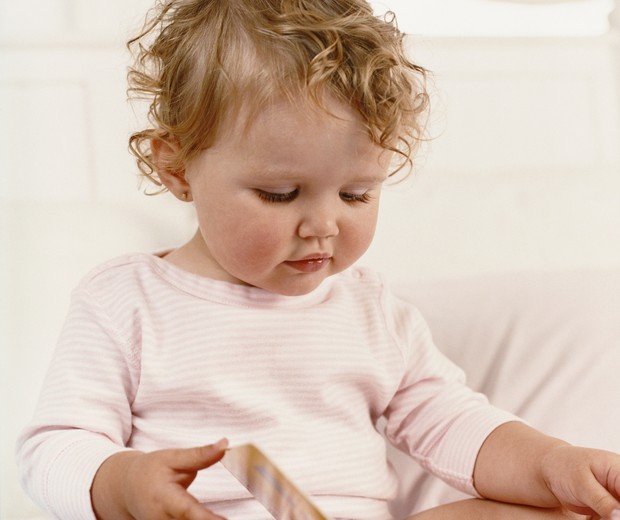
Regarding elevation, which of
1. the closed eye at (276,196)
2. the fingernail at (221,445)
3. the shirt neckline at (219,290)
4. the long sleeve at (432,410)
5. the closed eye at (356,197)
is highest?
the closed eye at (276,196)

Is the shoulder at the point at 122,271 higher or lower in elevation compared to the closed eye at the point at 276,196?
lower

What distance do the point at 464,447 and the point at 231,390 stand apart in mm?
271

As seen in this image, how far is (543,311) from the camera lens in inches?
56.5

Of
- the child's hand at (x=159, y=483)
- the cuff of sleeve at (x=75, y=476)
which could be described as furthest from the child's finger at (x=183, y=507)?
the cuff of sleeve at (x=75, y=476)

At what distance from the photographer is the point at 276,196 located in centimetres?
99

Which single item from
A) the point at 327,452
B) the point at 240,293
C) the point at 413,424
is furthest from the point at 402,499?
the point at 240,293

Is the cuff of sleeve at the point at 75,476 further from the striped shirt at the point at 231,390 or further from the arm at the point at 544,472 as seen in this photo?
the arm at the point at 544,472

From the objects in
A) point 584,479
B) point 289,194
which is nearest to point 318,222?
point 289,194

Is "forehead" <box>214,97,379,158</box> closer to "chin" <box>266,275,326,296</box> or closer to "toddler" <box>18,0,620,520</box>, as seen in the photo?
"toddler" <box>18,0,620,520</box>

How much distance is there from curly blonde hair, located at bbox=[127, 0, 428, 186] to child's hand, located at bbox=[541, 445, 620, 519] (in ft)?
1.12

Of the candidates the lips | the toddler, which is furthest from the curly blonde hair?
the lips

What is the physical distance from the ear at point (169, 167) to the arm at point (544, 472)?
42 centimetres

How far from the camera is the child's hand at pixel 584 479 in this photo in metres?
0.99

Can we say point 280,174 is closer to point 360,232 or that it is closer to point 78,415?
point 360,232
